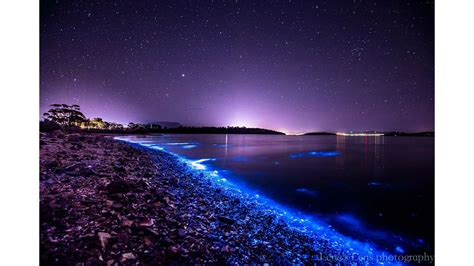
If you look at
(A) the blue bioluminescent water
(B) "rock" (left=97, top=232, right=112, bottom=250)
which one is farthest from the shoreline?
(A) the blue bioluminescent water

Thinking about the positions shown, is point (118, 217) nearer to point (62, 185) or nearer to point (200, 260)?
point (200, 260)

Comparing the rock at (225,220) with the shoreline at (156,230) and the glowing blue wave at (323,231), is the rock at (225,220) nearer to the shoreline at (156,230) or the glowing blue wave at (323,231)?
the shoreline at (156,230)

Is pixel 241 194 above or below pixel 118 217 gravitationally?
below

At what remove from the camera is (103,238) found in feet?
7.48

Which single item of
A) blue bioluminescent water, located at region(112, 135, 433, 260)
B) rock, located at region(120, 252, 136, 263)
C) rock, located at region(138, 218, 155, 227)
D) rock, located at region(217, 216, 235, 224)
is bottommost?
blue bioluminescent water, located at region(112, 135, 433, 260)

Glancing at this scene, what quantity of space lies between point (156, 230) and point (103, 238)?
58 centimetres

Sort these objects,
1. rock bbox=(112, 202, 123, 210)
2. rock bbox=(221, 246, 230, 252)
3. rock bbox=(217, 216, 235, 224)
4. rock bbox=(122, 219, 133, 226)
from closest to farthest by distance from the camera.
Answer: rock bbox=(221, 246, 230, 252) → rock bbox=(122, 219, 133, 226) → rock bbox=(112, 202, 123, 210) → rock bbox=(217, 216, 235, 224)

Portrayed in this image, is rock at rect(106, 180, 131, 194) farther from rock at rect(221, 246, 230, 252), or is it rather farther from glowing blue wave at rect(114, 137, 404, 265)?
glowing blue wave at rect(114, 137, 404, 265)

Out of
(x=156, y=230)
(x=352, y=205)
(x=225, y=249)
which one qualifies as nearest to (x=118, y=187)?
(x=156, y=230)

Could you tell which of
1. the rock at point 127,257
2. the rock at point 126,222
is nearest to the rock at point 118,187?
the rock at point 126,222

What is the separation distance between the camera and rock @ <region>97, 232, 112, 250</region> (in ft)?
7.26
